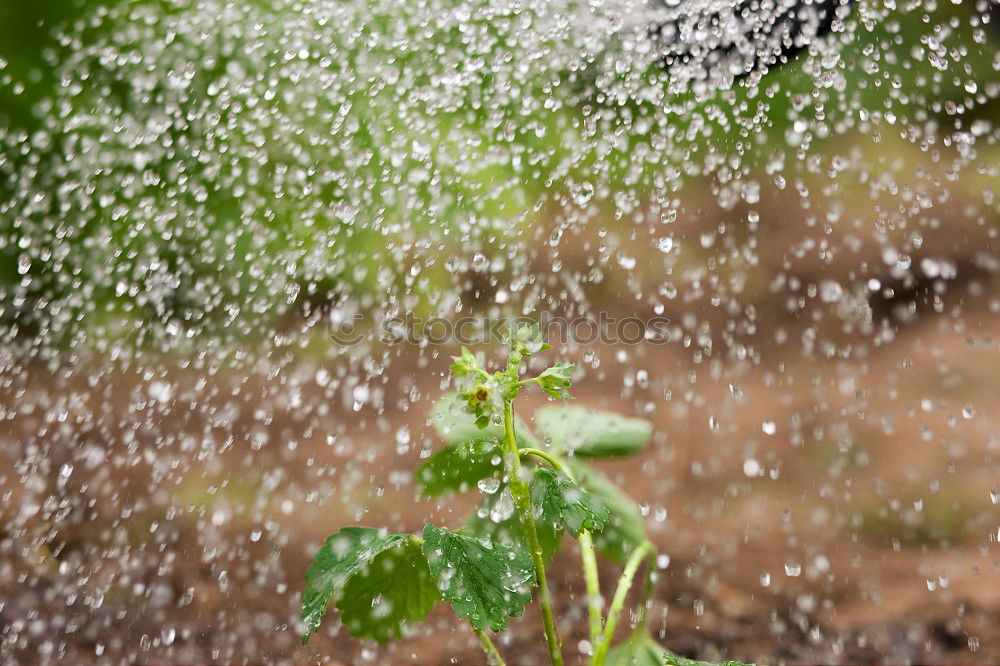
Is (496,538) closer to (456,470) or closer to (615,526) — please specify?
(456,470)

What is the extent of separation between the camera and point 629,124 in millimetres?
2643

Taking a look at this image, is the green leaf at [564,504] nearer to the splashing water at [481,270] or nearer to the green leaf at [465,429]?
the green leaf at [465,429]

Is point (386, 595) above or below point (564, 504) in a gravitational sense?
below

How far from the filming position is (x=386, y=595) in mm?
657

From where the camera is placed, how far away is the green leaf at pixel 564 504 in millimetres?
537

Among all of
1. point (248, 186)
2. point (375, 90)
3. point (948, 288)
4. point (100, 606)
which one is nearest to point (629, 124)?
point (375, 90)

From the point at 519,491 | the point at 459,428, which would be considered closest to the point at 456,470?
the point at 459,428

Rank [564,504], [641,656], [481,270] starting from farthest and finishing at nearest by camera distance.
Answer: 1. [481,270]
2. [641,656]
3. [564,504]

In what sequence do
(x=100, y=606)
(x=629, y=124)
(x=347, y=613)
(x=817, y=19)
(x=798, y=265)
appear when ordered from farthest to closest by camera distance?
(x=629, y=124)
(x=798, y=265)
(x=817, y=19)
(x=100, y=606)
(x=347, y=613)

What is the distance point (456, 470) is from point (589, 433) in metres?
0.18

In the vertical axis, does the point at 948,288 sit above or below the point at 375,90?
below

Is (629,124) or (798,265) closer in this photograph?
(798,265)

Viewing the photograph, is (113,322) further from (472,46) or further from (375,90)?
(472,46)

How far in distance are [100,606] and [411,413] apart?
3.17ft
